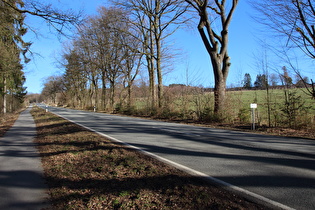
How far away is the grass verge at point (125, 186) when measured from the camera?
322 centimetres

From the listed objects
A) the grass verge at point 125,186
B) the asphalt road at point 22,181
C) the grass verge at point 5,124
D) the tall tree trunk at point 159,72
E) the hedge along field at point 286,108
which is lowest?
the asphalt road at point 22,181

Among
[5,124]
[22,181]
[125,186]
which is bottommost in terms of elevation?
[22,181]

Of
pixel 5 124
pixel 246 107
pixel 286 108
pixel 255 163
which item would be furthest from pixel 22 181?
pixel 5 124

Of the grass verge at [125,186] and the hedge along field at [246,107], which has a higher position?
the hedge along field at [246,107]

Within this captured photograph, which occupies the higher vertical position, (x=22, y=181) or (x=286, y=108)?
(x=286, y=108)

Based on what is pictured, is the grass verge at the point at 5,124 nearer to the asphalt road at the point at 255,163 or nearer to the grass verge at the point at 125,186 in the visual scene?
the grass verge at the point at 125,186

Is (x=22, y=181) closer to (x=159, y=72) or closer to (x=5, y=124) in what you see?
(x=5, y=124)

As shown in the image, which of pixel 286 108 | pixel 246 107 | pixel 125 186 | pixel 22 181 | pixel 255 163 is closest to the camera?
pixel 125 186

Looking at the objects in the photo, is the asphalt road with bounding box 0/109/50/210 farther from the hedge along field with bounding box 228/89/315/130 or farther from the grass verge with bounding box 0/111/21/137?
the hedge along field with bounding box 228/89/315/130

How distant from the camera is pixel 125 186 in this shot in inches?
152

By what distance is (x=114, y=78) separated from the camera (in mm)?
35000

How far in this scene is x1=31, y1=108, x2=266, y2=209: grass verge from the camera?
322cm

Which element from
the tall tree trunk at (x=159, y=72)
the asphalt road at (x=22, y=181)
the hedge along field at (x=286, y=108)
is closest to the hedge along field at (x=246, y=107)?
the hedge along field at (x=286, y=108)

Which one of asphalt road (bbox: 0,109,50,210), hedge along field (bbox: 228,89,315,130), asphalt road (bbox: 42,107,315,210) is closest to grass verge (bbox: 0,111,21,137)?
asphalt road (bbox: 0,109,50,210)
